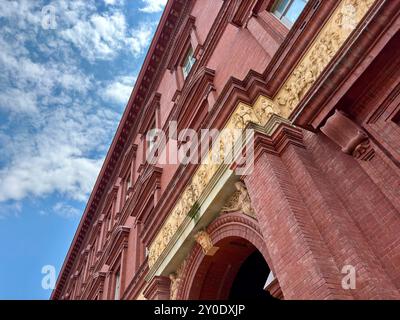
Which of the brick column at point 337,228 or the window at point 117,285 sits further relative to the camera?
the window at point 117,285

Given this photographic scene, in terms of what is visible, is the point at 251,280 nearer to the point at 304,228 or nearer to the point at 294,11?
the point at 304,228

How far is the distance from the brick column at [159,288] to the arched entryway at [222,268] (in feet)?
1.95

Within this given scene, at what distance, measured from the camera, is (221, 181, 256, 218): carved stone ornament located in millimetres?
6047

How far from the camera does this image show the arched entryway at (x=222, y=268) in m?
6.62

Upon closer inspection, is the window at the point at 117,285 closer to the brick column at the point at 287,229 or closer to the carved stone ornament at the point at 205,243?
the carved stone ornament at the point at 205,243

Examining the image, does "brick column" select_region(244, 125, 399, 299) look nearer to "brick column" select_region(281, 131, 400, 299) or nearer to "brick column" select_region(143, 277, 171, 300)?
"brick column" select_region(281, 131, 400, 299)

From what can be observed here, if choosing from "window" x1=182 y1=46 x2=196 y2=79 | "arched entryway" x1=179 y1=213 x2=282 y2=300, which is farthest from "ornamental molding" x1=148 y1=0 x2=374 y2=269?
"window" x1=182 y1=46 x2=196 y2=79

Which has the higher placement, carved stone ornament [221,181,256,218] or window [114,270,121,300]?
window [114,270,121,300]

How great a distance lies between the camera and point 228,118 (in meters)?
6.57

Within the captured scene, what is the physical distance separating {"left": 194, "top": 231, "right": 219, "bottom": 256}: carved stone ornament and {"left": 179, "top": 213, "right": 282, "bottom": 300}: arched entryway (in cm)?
8

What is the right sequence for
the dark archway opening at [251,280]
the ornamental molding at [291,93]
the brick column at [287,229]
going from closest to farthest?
the brick column at [287,229], the ornamental molding at [291,93], the dark archway opening at [251,280]

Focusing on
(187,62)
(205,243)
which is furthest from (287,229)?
(187,62)

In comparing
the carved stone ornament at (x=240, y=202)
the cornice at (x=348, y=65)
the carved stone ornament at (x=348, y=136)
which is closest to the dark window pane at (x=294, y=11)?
the cornice at (x=348, y=65)
